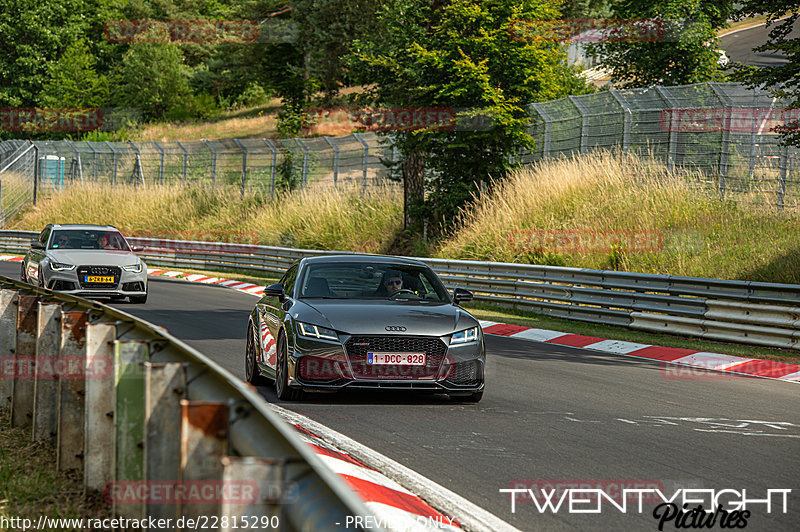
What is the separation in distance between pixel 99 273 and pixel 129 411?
1559 centimetres

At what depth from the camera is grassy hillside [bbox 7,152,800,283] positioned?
1918 cm

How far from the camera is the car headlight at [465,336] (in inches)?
355

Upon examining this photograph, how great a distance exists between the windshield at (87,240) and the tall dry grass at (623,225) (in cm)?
875

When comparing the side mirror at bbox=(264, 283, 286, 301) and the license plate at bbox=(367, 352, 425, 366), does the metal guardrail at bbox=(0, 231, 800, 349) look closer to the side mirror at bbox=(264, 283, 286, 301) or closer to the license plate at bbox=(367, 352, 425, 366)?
the license plate at bbox=(367, 352, 425, 366)

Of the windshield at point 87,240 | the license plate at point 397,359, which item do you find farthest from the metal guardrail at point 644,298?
the license plate at point 397,359

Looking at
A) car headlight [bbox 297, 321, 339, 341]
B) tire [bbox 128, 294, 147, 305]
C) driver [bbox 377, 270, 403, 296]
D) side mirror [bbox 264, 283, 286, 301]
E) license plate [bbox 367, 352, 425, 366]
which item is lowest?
tire [bbox 128, 294, 147, 305]

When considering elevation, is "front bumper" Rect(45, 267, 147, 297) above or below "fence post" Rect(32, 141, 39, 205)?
below

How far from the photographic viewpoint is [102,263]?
19.5 metres

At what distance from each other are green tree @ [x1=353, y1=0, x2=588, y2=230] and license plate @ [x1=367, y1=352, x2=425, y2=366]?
60.7 ft

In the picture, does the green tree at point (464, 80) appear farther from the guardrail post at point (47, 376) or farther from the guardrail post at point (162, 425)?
the guardrail post at point (162, 425)

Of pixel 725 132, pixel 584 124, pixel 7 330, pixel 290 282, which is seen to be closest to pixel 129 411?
pixel 7 330

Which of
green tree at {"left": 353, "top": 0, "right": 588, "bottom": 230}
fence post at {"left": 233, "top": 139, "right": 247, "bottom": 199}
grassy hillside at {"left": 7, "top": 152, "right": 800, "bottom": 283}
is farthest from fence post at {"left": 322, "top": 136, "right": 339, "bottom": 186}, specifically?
green tree at {"left": 353, "top": 0, "right": 588, "bottom": 230}

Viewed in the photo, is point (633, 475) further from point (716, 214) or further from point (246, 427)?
point (716, 214)

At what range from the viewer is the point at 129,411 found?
4555 mm
